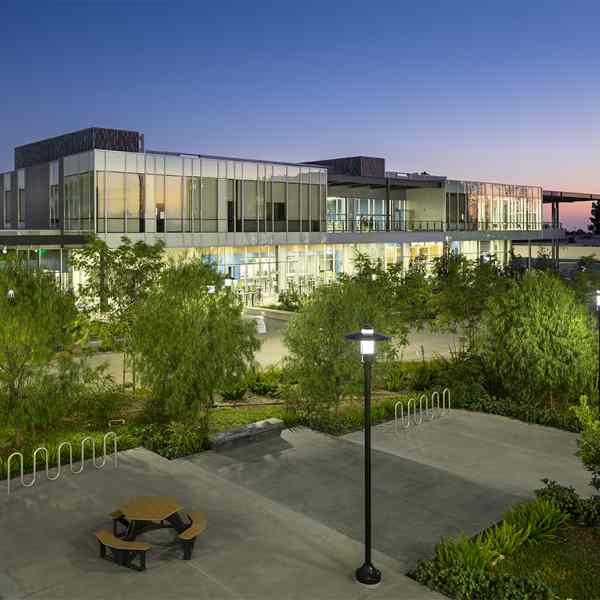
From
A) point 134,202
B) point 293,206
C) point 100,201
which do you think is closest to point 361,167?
point 293,206

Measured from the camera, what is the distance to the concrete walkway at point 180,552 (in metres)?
9.68

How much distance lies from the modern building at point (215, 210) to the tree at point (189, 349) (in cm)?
2058

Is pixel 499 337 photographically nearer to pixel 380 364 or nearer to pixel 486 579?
pixel 380 364

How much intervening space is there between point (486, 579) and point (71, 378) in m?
9.53

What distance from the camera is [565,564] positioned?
1073cm

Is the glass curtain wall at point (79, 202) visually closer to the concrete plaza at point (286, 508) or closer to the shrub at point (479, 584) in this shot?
the concrete plaza at point (286, 508)

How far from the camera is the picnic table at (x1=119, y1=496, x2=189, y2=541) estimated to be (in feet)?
35.4

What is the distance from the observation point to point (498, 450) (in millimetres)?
16328

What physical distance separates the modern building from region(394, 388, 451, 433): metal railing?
19.5 metres

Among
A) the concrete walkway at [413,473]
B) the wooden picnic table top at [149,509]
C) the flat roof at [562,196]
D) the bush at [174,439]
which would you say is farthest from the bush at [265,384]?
the flat roof at [562,196]

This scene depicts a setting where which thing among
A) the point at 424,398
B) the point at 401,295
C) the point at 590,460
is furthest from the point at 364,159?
the point at 590,460

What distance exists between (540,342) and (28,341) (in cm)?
1258

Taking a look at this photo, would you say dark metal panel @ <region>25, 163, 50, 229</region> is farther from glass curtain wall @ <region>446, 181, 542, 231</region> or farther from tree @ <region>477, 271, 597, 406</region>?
glass curtain wall @ <region>446, 181, 542, 231</region>

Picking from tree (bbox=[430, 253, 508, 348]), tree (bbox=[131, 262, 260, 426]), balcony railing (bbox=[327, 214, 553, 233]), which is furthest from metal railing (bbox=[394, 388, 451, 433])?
balcony railing (bbox=[327, 214, 553, 233])
